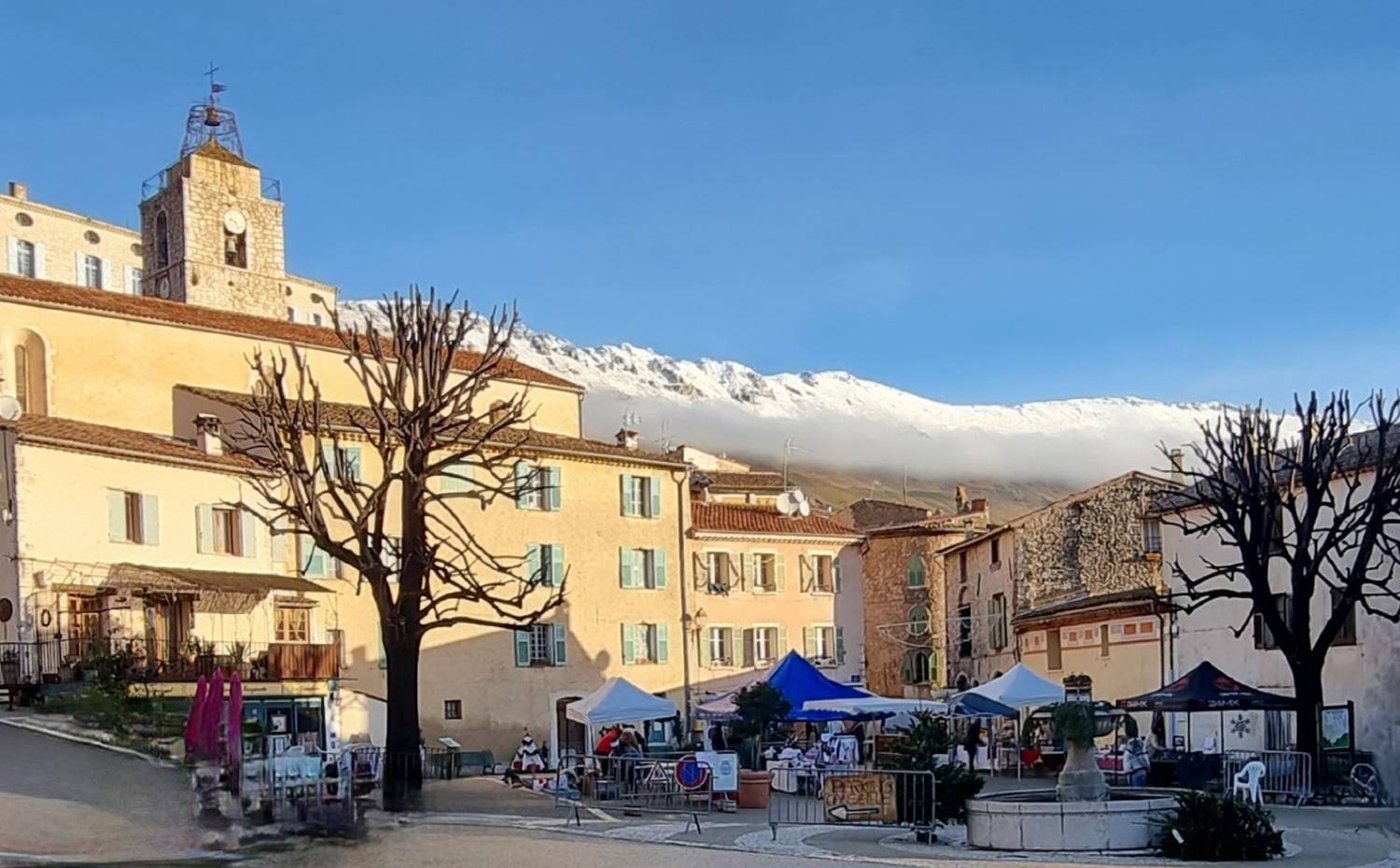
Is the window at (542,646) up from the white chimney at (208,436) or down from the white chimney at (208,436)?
down

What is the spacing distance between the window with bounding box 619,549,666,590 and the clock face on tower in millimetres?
22589

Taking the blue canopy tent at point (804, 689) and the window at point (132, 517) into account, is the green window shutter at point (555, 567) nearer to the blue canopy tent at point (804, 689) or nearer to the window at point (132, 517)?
the window at point (132, 517)

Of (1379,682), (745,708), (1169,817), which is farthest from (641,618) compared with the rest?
(1169,817)

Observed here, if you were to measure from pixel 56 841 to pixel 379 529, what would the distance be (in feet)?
37.0

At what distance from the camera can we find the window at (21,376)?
146 feet

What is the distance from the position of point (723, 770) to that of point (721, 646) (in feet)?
94.8

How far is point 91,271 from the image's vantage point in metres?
89.5

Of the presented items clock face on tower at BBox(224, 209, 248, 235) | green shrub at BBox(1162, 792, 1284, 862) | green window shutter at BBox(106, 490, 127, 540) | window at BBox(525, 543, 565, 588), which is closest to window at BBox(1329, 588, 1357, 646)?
green shrub at BBox(1162, 792, 1284, 862)

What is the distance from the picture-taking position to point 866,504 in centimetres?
7900

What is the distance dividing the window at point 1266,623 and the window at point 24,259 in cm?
6469

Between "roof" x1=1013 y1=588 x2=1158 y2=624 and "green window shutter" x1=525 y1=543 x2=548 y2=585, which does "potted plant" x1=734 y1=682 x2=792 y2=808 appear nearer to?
"roof" x1=1013 y1=588 x2=1158 y2=624

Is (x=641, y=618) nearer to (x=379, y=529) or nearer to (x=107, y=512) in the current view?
(x=107, y=512)

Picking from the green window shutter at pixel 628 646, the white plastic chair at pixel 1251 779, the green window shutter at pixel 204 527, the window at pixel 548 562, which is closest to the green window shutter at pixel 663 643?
the green window shutter at pixel 628 646

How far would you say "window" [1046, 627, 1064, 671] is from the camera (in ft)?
159
